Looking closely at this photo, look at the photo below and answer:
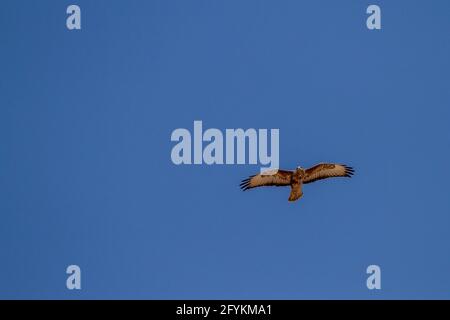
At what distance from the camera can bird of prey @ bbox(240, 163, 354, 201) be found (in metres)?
10.7

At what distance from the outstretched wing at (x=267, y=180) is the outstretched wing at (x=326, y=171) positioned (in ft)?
0.70

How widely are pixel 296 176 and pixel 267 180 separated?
342mm

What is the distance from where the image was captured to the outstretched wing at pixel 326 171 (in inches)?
422

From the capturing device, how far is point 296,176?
10758mm

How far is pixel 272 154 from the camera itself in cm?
1080

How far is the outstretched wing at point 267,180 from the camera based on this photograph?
35.3ft

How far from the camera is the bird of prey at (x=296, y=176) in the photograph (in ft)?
35.2

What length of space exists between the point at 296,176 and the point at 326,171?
355 mm
